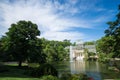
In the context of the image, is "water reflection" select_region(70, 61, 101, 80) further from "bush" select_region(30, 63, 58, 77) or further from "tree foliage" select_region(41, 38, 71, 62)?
"tree foliage" select_region(41, 38, 71, 62)

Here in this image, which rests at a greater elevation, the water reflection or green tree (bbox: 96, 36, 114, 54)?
green tree (bbox: 96, 36, 114, 54)

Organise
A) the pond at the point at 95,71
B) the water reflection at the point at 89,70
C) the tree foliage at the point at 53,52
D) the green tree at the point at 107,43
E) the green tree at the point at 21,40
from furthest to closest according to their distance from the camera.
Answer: the tree foliage at the point at 53,52
the green tree at the point at 21,40
the water reflection at the point at 89,70
the pond at the point at 95,71
the green tree at the point at 107,43

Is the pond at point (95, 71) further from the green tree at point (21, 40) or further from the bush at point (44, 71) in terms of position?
the green tree at point (21, 40)

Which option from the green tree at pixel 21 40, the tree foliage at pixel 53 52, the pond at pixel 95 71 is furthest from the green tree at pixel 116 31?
the tree foliage at pixel 53 52

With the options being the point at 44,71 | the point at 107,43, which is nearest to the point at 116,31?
the point at 107,43

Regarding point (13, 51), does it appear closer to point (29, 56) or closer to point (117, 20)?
point (29, 56)

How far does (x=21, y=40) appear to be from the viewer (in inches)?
1436

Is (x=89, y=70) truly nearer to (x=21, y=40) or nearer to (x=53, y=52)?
(x=21, y=40)

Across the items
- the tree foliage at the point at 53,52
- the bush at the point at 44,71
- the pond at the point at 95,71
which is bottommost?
the pond at the point at 95,71

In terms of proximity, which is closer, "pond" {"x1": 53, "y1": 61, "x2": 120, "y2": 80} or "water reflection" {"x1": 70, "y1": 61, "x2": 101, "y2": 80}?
"pond" {"x1": 53, "y1": 61, "x2": 120, "y2": 80}

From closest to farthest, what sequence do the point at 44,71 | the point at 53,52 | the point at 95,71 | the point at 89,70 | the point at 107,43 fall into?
1. the point at 44,71
2. the point at 107,43
3. the point at 95,71
4. the point at 89,70
5. the point at 53,52

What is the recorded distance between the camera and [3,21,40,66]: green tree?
35531mm

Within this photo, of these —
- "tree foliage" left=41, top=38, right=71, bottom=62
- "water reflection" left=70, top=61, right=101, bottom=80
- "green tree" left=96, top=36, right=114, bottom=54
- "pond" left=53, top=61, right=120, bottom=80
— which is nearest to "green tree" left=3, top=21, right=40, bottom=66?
"pond" left=53, top=61, right=120, bottom=80

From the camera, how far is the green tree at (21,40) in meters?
35.5
